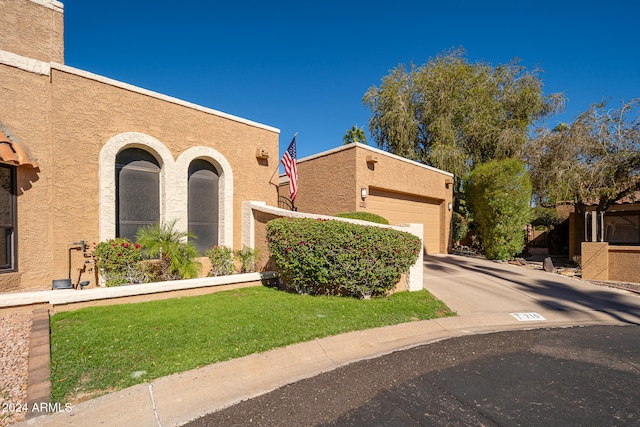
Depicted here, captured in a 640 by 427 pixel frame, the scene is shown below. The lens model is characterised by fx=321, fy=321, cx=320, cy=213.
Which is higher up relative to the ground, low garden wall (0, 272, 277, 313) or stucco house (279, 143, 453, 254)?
stucco house (279, 143, 453, 254)

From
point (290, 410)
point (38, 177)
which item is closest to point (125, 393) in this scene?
point (290, 410)

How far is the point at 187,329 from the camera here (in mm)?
4805

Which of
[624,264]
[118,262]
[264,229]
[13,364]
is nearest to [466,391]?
[13,364]

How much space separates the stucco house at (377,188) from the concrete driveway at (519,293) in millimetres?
3326

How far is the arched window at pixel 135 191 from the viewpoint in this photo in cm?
797

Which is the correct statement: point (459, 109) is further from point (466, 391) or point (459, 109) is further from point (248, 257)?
point (466, 391)

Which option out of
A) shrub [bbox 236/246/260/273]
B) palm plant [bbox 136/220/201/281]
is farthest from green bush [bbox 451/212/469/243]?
palm plant [bbox 136/220/201/281]

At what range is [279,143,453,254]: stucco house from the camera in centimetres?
1159

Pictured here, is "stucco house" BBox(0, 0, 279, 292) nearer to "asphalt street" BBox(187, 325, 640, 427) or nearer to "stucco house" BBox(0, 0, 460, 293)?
"stucco house" BBox(0, 0, 460, 293)

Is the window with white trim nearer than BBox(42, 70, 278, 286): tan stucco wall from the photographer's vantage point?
Yes

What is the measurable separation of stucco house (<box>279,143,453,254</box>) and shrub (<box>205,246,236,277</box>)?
4.66 metres

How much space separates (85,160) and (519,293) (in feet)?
35.8

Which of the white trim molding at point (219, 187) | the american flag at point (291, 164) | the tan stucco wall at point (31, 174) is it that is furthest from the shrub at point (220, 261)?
the tan stucco wall at point (31, 174)

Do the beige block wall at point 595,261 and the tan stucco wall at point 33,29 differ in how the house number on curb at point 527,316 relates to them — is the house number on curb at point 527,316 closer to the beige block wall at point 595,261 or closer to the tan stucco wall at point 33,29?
the beige block wall at point 595,261
